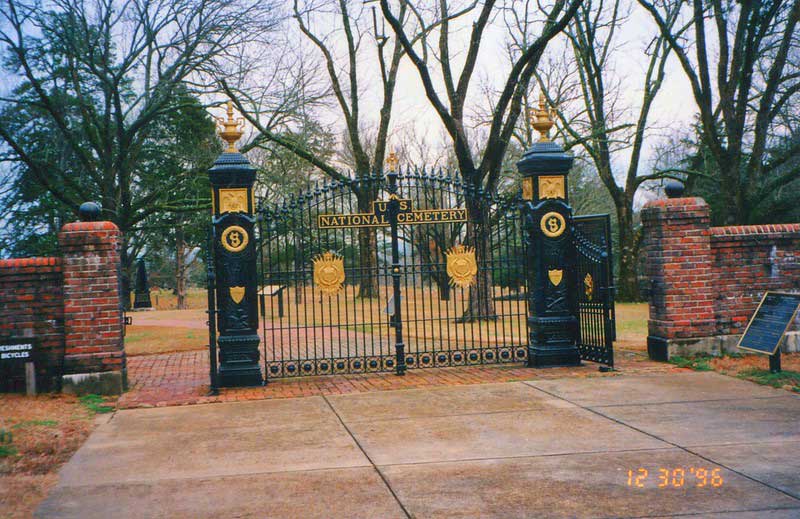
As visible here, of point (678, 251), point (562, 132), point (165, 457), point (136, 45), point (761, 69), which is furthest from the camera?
point (562, 132)

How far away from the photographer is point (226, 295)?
29.4 feet

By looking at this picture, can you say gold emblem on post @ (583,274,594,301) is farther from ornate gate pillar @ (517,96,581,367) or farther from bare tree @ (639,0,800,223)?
bare tree @ (639,0,800,223)

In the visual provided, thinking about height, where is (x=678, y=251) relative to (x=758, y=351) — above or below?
above

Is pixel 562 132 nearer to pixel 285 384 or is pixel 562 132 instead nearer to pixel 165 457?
pixel 285 384

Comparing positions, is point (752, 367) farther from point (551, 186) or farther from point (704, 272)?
point (551, 186)

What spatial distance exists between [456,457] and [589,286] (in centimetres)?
475

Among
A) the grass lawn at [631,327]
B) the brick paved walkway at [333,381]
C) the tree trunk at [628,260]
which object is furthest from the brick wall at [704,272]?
the tree trunk at [628,260]

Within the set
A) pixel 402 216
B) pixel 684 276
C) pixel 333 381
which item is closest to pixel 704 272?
pixel 684 276

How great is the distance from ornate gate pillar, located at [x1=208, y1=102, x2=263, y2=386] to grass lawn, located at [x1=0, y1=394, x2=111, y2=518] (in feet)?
5.26

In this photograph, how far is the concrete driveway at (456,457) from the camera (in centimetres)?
445

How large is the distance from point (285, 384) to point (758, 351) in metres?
5.79

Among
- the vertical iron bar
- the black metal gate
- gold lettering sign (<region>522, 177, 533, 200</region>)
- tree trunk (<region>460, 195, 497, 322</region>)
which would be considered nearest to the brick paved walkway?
the vertical iron bar

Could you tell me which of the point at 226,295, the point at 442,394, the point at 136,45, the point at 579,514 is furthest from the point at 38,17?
the point at 579,514
